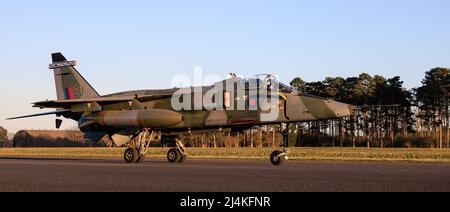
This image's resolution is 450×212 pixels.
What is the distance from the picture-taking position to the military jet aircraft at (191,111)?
19.6 meters

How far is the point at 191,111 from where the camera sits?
22.0 m

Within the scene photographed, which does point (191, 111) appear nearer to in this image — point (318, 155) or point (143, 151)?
point (143, 151)

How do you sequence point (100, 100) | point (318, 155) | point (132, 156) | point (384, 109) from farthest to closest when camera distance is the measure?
1. point (384, 109)
2. point (318, 155)
3. point (100, 100)
4. point (132, 156)

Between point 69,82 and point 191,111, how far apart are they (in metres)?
8.84

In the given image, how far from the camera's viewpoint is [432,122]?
78312mm

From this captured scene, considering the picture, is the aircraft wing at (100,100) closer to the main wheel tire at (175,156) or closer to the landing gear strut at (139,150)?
the landing gear strut at (139,150)

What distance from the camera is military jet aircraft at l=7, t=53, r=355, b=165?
19.6 m

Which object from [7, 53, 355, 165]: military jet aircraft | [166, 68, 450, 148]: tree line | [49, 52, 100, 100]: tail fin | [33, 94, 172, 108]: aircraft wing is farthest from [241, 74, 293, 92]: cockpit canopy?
[166, 68, 450, 148]: tree line

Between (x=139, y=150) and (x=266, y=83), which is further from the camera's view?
(x=139, y=150)

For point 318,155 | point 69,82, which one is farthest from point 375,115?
point 69,82

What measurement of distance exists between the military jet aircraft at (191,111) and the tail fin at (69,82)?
1.93m

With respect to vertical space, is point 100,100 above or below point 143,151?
above

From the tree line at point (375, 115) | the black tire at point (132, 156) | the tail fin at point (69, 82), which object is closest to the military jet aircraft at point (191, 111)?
the black tire at point (132, 156)
